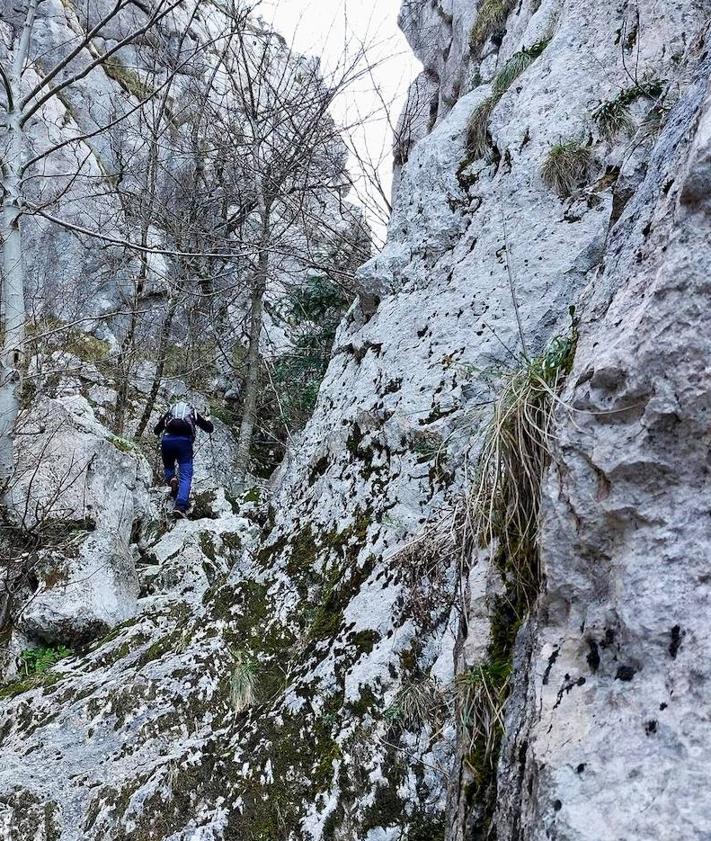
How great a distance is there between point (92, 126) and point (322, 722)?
76.6ft

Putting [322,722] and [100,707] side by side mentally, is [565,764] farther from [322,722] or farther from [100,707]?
[100,707]

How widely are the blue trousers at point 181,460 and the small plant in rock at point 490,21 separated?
715 centimetres

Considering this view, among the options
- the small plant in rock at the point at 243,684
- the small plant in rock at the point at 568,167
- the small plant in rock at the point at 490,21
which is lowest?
the small plant in rock at the point at 243,684

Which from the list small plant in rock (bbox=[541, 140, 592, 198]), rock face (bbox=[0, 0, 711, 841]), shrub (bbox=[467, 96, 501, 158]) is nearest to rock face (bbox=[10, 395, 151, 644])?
rock face (bbox=[0, 0, 711, 841])

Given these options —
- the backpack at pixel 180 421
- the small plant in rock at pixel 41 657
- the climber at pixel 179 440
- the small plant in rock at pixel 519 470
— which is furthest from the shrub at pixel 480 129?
the small plant in rock at pixel 41 657

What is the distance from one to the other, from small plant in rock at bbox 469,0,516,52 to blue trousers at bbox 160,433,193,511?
281 inches

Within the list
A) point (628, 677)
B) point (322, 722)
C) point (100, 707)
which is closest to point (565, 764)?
point (628, 677)

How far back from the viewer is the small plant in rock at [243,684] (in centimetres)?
355

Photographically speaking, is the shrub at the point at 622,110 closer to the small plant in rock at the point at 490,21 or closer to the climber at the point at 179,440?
the small plant in rock at the point at 490,21

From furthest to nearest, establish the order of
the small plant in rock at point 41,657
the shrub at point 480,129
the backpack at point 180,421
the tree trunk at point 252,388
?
1. the tree trunk at point 252,388
2. the backpack at point 180,421
3. the shrub at point 480,129
4. the small plant in rock at point 41,657

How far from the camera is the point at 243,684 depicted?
3.62 m

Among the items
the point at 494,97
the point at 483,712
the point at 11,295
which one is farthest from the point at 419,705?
the point at 11,295

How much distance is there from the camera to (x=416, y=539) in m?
3.00

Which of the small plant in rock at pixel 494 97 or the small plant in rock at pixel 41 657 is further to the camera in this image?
the small plant in rock at pixel 494 97
